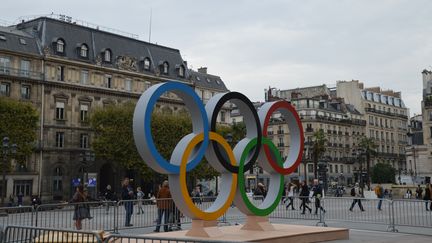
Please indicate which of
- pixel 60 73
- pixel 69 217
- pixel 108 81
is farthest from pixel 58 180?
pixel 69 217

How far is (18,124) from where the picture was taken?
4297 centimetres

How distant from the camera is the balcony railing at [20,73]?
47562 mm

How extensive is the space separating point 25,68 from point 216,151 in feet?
132

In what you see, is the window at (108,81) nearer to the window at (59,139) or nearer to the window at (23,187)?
the window at (59,139)

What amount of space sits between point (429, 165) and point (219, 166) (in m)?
74.4

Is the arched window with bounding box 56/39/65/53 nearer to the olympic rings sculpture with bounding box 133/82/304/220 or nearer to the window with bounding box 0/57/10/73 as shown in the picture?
the window with bounding box 0/57/10/73

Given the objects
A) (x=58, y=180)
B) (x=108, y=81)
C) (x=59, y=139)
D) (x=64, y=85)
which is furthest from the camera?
(x=108, y=81)

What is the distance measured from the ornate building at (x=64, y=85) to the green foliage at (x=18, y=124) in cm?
533

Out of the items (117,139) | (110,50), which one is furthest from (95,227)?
(110,50)

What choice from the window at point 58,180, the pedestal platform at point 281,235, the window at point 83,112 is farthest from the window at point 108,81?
the pedestal platform at point 281,235

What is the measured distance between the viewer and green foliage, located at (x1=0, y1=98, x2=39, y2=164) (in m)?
42.4

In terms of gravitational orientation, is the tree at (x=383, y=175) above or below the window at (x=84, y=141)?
below

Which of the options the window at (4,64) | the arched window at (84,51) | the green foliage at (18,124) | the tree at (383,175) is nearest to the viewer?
the green foliage at (18,124)

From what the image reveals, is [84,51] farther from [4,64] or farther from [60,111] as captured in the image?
[4,64]
